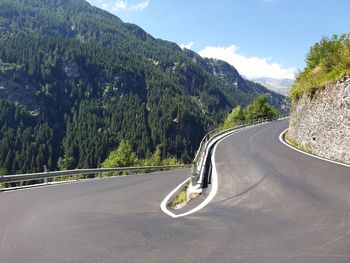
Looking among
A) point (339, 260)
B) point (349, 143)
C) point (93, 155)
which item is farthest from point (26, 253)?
point (93, 155)

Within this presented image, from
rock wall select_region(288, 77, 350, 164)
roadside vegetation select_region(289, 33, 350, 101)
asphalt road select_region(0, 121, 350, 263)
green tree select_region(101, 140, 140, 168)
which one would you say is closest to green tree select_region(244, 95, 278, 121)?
green tree select_region(101, 140, 140, 168)

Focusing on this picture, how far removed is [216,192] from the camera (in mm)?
11695

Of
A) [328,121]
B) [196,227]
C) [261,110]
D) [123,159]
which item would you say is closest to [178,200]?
[196,227]

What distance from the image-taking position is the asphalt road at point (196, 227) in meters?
5.53

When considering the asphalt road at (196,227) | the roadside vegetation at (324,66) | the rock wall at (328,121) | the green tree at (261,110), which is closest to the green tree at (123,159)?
the green tree at (261,110)

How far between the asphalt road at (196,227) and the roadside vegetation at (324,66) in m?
9.82

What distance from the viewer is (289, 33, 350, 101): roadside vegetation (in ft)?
66.7

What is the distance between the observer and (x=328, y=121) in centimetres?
2062

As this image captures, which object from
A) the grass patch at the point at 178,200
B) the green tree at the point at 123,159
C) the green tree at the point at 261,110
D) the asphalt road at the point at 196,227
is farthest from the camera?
the green tree at the point at 261,110

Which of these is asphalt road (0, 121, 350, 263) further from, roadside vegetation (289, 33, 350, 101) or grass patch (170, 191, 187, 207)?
roadside vegetation (289, 33, 350, 101)

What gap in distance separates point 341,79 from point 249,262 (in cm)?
1687

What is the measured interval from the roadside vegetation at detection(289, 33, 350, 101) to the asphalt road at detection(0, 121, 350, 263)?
32.2 feet

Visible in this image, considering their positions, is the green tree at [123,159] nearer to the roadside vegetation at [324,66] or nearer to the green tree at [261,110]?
the green tree at [261,110]

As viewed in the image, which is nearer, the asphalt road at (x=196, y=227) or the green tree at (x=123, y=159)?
the asphalt road at (x=196, y=227)
